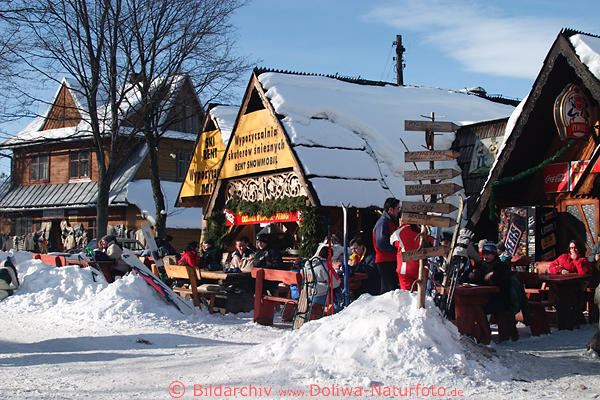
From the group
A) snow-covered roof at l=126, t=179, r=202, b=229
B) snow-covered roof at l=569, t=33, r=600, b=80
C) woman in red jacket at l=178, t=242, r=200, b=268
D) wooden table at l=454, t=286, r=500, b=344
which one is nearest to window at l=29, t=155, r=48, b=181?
snow-covered roof at l=126, t=179, r=202, b=229

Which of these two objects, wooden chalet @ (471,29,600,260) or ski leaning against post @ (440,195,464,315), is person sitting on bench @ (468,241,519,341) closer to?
ski leaning against post @ (440,195,464,315)

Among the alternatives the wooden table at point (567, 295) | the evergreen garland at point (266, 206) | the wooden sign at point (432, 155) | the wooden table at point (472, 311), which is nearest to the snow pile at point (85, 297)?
the wooden table at point (472, 311)

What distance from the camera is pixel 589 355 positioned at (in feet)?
25.2

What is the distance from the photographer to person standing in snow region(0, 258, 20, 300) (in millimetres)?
13523

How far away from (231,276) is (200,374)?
5.18m

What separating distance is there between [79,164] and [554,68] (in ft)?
89.4

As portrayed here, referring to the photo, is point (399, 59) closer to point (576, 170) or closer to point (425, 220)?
point (576, 170)

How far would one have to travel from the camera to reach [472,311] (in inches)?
332

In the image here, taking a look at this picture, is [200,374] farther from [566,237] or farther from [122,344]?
[566,237]

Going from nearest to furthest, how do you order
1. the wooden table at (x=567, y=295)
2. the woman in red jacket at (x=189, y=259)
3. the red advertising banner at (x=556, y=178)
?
the wooden table at (x=567, y=295), the woman in red jacket at (x=189, y=259), the red advertising banner at (x=556, y=178)

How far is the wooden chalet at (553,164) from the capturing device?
12609 mm

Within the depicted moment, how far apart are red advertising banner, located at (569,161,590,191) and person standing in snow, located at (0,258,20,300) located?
10888 mm

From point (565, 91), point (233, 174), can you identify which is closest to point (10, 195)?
point (233, 174)

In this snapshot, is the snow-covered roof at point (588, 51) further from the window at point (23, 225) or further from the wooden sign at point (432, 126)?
the window at point (23, 225)
